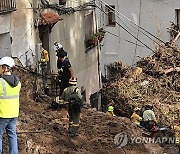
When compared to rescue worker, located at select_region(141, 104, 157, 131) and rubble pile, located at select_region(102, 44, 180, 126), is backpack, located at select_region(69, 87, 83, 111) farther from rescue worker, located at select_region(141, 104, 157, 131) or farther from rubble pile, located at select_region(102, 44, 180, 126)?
rubble pile, located at select_region(102, 44, 180, 126)

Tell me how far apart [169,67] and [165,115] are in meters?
3.57

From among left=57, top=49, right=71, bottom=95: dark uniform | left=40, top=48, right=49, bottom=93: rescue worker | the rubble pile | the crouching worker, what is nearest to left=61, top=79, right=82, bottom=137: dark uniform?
the crouching worker

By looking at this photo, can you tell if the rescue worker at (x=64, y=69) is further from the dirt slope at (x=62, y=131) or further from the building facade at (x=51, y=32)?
the building facade at (x=51, y=32)

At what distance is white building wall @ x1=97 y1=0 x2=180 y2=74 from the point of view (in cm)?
2458

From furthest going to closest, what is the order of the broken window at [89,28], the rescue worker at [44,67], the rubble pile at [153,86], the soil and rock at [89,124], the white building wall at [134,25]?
1. the white building wall at [134,25]
2. the broken window at [89,28]
3. the rubble pile at [153,86]
4. the rescue worker at [44,67]
5. the soil and rock at [89,124]

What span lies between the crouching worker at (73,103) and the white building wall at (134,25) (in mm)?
14016

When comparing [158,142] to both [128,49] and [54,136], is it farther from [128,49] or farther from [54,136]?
[128,49]

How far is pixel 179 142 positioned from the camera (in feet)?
38.1

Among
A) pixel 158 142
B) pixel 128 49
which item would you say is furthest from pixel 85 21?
pixel 158 142

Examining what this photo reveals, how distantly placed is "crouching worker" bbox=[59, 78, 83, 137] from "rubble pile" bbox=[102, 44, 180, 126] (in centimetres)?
638

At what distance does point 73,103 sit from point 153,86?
29.0 feet

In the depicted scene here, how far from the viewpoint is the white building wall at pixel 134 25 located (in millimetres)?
24578

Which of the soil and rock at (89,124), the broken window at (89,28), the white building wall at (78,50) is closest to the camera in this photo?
A: the soil and rock at (89,124)

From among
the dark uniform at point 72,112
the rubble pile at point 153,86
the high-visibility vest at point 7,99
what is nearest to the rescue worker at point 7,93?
the high-visibility vest at point 7,99
